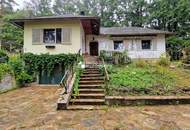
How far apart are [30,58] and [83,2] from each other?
32411 millimetres

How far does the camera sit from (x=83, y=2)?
4594 centimetres

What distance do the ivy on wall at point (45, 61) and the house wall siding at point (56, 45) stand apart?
1.57ft

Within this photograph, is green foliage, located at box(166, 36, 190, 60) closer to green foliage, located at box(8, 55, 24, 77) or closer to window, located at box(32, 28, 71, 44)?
window, located at box(32, 28, 71, 44)

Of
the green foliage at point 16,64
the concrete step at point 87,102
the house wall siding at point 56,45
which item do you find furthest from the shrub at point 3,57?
the concrete step at point 87,102

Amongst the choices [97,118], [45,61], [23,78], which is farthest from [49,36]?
[97,118]

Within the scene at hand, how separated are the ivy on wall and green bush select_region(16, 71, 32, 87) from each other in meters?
0.46

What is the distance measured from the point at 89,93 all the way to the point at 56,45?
7043 millimetres

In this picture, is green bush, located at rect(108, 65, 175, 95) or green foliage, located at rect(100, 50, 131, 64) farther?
green foliage, located at rect(100, 50, 131, 64)

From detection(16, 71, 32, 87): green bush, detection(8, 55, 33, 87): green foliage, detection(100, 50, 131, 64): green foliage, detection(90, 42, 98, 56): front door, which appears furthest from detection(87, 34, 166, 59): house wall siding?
detection(8, 55, 33, 87): green foliage

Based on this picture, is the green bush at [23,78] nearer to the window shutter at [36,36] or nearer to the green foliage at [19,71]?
the green foliage at [19,71]

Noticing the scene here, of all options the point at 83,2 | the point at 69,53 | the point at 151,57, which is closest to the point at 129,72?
the point at 69,53

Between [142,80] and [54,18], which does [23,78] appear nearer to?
[54,18]

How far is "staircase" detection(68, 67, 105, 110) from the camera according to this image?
8.84 m

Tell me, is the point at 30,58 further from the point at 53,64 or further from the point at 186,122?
the point at 186,122
